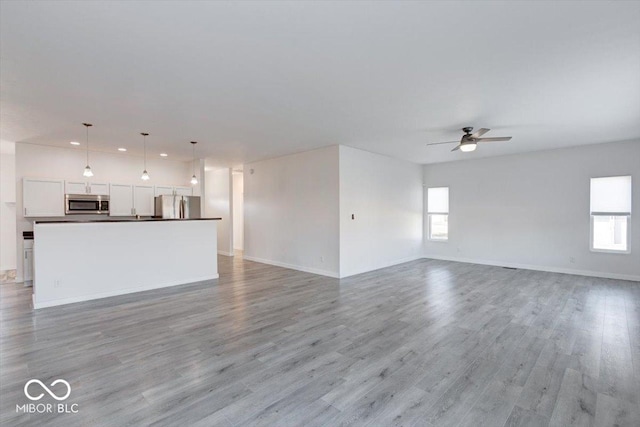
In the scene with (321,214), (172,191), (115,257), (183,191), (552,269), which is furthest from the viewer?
(183,191)

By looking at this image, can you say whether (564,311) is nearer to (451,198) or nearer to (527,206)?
(527,206)

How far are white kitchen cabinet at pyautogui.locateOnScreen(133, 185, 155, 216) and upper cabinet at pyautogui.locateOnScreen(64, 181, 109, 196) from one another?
61 centimetres

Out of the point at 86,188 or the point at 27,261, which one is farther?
the point at 86,188

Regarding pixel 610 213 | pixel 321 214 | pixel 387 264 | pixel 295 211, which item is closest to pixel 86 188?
pixel 295 211

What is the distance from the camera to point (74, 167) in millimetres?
6496

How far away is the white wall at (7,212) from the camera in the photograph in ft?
22.9

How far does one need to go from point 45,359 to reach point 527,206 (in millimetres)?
8867

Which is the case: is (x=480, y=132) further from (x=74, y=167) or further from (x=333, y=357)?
(x=74, y=167)

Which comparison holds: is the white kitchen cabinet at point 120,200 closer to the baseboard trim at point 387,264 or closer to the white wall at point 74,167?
the white wall at point 74,167

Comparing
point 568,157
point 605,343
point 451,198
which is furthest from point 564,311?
point 451,198

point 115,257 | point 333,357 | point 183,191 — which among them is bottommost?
point 333,357

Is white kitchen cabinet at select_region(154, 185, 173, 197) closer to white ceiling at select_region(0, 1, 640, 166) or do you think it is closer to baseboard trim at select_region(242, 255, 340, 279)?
white ceiling at select_region(0, 1, 640, 166)

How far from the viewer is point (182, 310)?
412 cm

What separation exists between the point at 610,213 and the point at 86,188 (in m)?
11.3
